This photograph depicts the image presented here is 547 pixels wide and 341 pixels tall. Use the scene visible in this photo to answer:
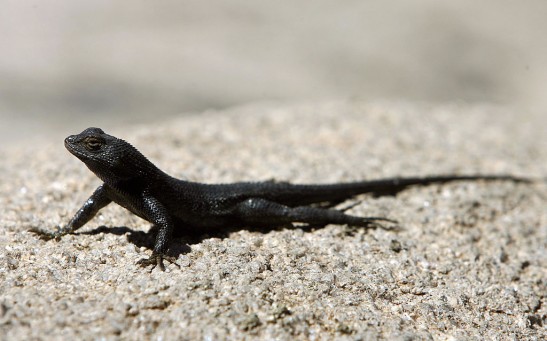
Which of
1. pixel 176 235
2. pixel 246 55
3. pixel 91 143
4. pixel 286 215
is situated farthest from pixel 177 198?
pixel 246 55

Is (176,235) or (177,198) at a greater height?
(177,198)

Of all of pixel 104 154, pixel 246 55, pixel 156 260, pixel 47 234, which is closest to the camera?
pixel 156 260

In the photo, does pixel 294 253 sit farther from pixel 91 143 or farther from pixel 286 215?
pixel 91 143

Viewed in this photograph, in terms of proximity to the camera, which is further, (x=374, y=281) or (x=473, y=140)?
(x=473, y=140)

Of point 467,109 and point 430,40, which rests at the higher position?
point 430,40

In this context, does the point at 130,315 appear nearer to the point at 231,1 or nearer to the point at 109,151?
the point at 109,151

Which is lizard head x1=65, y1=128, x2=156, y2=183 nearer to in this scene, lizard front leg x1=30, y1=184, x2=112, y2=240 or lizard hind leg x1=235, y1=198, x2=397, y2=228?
lizard front leg x1=30, y1=184, x2=112, y2=240

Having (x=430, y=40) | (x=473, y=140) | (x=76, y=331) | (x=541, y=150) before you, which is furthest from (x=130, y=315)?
(x=430, y=40)
